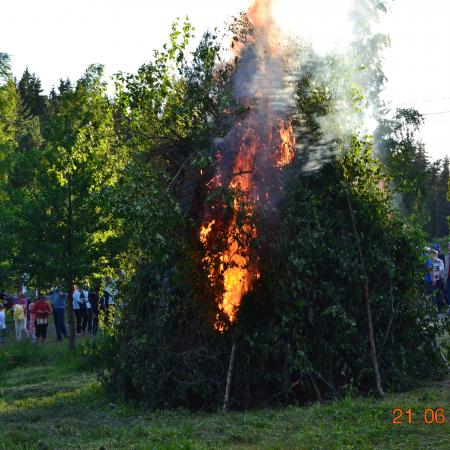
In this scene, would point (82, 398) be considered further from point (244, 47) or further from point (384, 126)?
point (384, 126)

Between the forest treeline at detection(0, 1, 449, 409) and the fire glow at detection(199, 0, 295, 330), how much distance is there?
0.45 feet

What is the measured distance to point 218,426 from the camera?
8.88 metres

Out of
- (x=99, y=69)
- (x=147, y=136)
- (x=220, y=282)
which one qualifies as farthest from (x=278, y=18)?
(x=99, y=69)

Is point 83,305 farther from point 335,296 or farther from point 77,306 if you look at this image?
point 335,296

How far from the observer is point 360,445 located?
7.62 meters

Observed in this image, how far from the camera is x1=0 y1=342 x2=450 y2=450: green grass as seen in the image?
7.85 m

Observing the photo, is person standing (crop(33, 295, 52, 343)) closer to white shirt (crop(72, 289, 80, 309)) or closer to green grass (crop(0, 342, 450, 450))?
white shirt (crop(72, 289, 80, 309))

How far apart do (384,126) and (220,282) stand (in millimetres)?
23225

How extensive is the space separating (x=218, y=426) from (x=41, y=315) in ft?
50.0
